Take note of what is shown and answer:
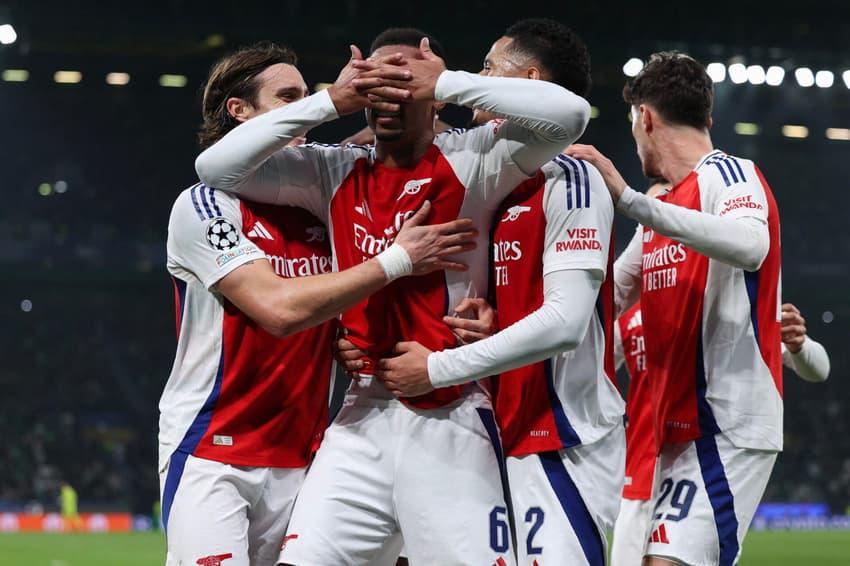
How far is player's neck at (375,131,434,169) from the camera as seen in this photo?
3484 mm

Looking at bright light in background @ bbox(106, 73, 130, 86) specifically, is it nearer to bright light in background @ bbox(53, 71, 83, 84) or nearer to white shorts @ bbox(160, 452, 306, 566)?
Result: bright light in background @ bbox(53, 71, 83, 84)

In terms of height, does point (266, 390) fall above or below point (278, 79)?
below

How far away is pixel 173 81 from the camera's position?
28.2 m

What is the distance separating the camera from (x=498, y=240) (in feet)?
11.4

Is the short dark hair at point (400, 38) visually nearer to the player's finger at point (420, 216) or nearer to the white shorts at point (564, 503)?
the player's finger at point (420, 216)

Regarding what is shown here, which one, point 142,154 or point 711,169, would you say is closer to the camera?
point 711,169

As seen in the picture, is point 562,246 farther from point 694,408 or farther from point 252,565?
point 252,565

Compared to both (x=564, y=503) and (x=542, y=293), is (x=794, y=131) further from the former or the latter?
(x=564, y=503)

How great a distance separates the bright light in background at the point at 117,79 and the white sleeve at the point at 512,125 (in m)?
26.2

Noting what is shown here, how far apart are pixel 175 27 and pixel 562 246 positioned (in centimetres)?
2147

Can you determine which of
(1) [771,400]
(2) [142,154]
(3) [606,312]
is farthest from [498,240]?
(2) [142,154]

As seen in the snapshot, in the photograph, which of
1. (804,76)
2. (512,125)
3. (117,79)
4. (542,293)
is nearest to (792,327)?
(542,293)

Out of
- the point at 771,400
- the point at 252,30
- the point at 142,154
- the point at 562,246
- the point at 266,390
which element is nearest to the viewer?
the point at 562,246

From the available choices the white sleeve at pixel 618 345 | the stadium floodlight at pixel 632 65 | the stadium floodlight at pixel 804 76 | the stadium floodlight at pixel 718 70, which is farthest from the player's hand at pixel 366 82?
the stadium floodlight at pixel 804 76
